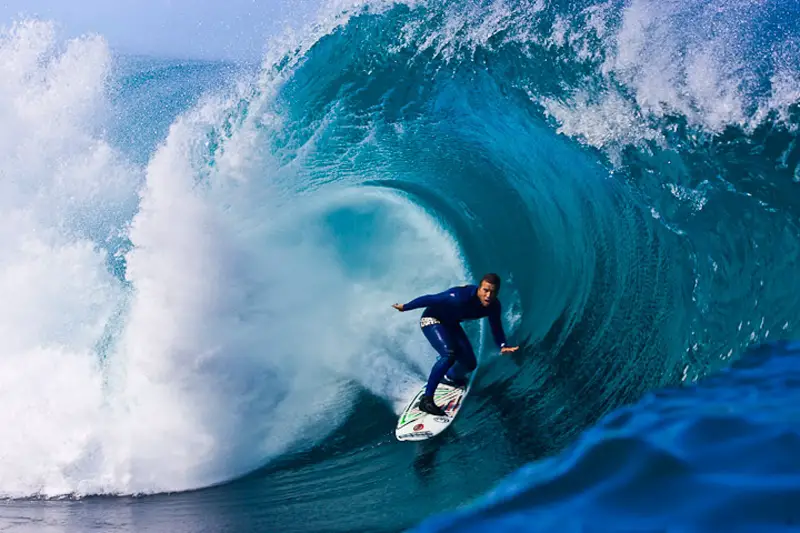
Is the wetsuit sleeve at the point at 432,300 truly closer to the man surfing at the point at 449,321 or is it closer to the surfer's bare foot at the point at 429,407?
the man surfing at the point at 449,321

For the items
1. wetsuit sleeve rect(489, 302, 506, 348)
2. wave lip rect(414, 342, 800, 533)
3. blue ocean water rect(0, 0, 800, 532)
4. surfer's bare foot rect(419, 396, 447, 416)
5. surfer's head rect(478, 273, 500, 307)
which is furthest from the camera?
wetsuit sleeve rect(489, 302, 506, 348)

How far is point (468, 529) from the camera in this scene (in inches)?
119

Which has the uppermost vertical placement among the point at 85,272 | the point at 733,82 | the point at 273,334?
the point at 85,272

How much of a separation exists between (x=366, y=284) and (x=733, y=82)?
16.0 feet

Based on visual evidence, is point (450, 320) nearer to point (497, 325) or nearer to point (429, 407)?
point (497, 325)

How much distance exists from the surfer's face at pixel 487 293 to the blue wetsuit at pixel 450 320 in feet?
0.31

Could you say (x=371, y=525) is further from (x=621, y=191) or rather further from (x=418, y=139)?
(x=418, y=139)

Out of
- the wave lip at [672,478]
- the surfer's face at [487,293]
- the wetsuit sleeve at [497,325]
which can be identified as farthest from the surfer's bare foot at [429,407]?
the wave lip at [672,478]

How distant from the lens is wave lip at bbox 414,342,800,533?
2.54 metres

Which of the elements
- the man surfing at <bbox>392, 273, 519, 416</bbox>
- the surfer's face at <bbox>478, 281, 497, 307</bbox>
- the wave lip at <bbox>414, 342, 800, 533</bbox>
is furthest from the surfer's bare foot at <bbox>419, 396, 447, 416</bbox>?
the wave lip at <bbox>414, 342, 800, 533</bbox>

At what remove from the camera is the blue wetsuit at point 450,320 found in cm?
586

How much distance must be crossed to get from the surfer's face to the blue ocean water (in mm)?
1033

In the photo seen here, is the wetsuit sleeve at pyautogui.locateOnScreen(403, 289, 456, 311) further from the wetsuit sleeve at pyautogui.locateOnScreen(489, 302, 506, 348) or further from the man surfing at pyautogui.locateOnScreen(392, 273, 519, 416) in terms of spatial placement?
the wetsuit sleeve at pyautogui.locateOnScreen(489, 302, 506, 348)

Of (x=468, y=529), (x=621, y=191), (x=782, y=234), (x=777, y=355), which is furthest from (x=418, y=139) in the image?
(x=468, y=529)
